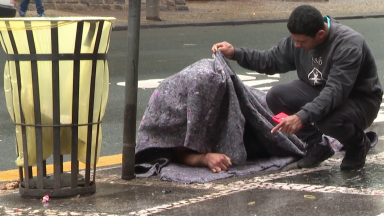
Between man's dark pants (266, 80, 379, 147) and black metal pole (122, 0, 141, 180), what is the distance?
0.97 m

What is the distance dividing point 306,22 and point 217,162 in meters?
1.01

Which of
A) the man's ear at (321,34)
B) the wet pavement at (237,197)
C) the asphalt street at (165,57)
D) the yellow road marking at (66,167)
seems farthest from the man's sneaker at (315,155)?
the asphalt street at (165,57)

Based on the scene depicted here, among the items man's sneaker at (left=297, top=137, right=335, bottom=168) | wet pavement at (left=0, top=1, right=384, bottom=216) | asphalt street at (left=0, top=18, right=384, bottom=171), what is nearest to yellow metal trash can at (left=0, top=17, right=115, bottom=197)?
wet pavement at (left=0, top=1, right=384, bottom=216)

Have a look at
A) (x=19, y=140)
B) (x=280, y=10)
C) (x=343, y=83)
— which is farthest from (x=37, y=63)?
(x=280, y=10)

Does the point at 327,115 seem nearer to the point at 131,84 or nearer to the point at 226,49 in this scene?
the point at 226,49

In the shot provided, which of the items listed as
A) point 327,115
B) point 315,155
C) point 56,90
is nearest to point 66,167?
point 56,90

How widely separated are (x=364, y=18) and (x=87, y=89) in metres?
17.1

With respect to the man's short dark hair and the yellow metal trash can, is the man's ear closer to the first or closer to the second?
the man's short dark hair

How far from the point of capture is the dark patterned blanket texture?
4375 mm

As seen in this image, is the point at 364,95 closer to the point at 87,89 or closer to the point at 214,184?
the point at 214,184

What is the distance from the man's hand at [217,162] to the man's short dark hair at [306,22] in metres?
0.89

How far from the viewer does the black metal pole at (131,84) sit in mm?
4203

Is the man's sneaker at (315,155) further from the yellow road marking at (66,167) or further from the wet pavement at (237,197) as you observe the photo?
the yellow road marking at (66,167)

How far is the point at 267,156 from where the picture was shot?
4.82m
